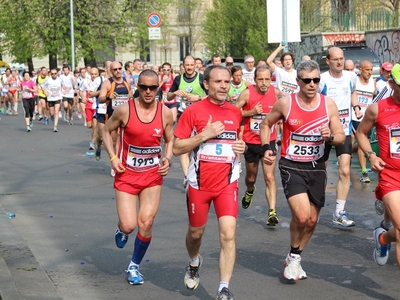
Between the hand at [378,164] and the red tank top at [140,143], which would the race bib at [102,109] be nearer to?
the red tank top at [140,143]

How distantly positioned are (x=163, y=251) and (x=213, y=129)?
2.41 meters

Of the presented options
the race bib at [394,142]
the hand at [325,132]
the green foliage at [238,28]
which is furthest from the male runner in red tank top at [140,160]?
the green foliage at [238,28]

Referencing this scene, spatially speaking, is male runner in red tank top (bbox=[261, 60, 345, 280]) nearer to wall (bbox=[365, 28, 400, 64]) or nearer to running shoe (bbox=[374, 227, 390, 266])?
running shoe (bbox=[374, 227, 390, 266])

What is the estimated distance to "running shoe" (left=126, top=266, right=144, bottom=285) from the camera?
740 cm

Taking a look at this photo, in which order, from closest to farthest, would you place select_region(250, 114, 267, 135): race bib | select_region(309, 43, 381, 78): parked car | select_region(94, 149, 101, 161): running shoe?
1. select_region(250, 114, 267, 135): race bib
2. select_region(94, 149, 101, 161): running shoe
3. select_region(309, 43, 381, 78): parked car

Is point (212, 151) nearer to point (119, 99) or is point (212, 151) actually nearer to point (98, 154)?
point (119, 99)

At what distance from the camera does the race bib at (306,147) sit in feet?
24.4

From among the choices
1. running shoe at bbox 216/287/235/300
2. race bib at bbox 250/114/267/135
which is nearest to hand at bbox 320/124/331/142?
running shoe at bbox 216/287/235/300

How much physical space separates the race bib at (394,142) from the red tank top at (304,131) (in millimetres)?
734

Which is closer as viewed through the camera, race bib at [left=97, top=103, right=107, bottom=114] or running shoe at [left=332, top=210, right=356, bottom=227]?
running shoe at [left=332, top=210, right=356, bottom=227]

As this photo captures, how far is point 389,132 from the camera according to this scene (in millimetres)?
6863

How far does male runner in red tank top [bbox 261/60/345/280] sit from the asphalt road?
461 mm

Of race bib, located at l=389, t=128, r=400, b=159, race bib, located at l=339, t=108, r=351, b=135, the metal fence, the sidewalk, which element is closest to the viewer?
race bib, located at l=389, t=128, r=400, b=159

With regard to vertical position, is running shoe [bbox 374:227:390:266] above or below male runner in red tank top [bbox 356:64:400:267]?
below
